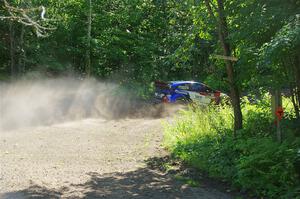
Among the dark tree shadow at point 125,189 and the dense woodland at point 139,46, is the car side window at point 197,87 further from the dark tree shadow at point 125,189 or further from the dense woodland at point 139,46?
the dark tree shadow at point 125,189

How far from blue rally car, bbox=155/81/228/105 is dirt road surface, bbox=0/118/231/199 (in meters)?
5.14

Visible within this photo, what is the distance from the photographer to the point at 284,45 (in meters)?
7.25

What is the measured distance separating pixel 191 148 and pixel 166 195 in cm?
385

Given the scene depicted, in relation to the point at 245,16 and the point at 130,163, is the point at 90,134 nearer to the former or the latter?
the point at 130,163

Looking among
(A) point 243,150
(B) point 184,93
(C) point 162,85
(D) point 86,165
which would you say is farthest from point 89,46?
(A) point 243,150

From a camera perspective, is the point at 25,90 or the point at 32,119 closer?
the point at 32,119

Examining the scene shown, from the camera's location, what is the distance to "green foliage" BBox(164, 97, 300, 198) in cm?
848

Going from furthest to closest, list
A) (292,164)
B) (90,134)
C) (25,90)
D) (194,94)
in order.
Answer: (194,94), (25,90), (90,134), (292,164)

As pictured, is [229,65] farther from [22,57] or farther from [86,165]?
[22,57]

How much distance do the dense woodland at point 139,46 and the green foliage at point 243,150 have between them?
43 cm

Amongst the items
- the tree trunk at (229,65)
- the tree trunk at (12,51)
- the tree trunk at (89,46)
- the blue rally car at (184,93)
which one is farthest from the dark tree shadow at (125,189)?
the tree trunk at (89,46)

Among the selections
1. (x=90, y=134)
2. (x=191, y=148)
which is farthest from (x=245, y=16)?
(x=90, y=134)

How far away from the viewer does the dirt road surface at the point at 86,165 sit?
8.58 m

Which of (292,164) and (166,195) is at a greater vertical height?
(292,164)
